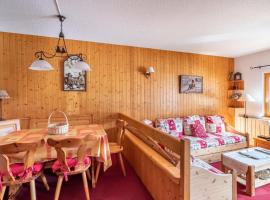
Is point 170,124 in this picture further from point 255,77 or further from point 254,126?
point 255,77

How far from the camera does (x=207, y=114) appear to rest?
4477 mm

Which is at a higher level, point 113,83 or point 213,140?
point 113,83

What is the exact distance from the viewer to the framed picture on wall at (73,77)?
3287mm

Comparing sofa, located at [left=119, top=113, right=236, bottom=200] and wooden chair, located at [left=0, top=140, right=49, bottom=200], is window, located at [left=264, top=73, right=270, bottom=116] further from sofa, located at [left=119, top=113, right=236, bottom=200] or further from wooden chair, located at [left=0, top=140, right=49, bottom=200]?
wooden chair, located at [left=0, top=140, right=49, bottom=200]

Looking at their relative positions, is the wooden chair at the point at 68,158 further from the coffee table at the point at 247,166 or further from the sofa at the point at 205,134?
the coffee table at the point at 247,166

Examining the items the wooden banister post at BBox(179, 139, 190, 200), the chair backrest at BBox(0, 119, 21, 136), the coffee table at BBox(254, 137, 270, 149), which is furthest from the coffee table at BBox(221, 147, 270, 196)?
the chair backrest at BBox(0, 119, 21, 136)

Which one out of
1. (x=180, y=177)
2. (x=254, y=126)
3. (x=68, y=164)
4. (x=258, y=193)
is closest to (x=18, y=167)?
(x=68, y=164)

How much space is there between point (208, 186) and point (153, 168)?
663 millimetres

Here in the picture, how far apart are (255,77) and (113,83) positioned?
12.1 feet

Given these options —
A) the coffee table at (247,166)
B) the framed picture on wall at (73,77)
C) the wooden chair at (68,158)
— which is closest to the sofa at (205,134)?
the coffee table at (247,166)

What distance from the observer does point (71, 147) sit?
174 cm

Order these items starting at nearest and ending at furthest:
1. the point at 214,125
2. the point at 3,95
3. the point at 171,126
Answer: the point at 3,95, the point at 171,126, the point at 214,125

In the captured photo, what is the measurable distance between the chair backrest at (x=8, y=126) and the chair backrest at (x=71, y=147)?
1.55 meters

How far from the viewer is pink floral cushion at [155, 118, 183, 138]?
3.61 metres
